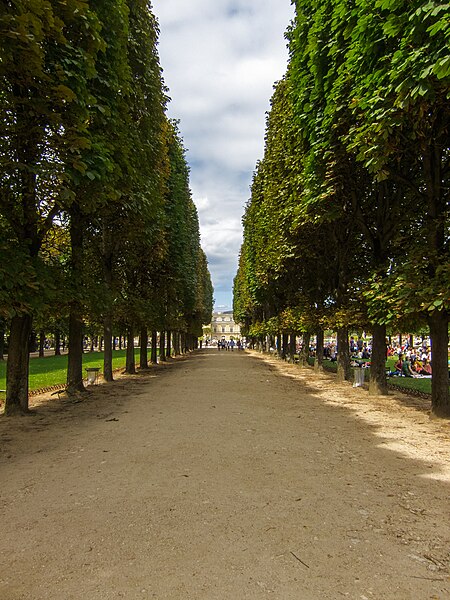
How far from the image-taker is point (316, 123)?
37.3ft

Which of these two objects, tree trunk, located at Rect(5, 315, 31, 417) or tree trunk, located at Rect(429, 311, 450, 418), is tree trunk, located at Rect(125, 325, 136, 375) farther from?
tree trunk, located at Rect(429, 311, 450, 418)

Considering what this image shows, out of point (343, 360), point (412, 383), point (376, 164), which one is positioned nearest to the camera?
point (376, 164)

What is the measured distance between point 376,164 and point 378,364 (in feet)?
21.8

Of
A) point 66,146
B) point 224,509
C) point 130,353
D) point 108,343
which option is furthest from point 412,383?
point 66,146

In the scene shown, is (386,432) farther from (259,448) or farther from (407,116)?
(407,116)

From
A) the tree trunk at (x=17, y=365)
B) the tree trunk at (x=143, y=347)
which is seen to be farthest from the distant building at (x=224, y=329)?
the tree trunk at (x=17, y=365)

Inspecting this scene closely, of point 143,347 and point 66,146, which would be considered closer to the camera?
point 66,146

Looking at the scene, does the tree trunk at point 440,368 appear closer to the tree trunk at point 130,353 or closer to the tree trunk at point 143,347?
the tree trunk at point 130,353

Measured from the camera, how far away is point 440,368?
348 inches

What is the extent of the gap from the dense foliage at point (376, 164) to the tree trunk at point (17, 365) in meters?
7.49

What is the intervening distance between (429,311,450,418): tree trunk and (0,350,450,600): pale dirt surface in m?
→ 0.44

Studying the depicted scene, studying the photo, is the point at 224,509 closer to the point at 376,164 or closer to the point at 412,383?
the point at 376,164

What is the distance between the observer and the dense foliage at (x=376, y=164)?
6.68m

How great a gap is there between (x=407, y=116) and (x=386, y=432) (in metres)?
5.52
